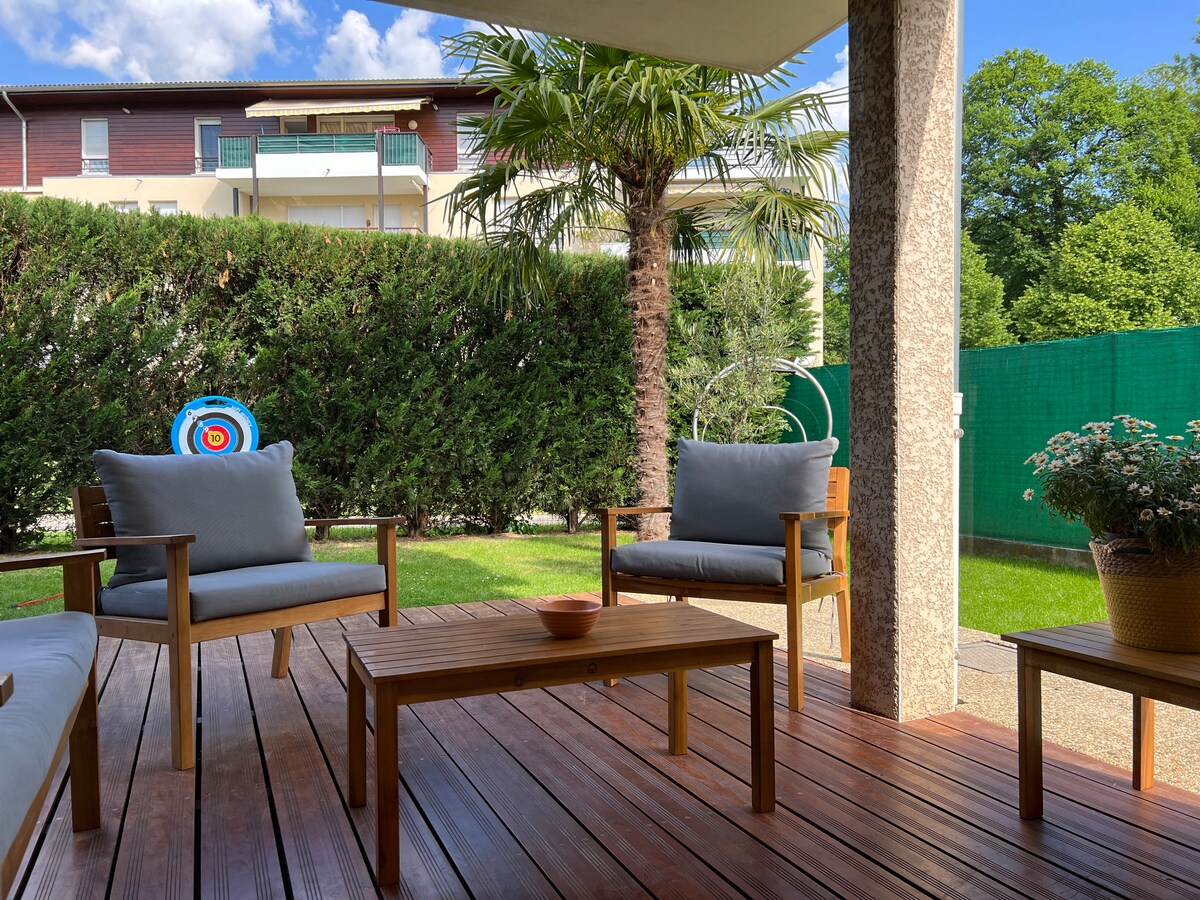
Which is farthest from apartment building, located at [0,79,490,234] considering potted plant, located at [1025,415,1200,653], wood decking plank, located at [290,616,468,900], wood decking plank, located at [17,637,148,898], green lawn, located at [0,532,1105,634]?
potted plant, located at [1025,415,1200,653]

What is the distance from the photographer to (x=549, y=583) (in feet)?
17.7

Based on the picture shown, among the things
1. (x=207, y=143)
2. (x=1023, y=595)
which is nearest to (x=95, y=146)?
(x=207, y=143)

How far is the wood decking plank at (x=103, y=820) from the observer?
175cm

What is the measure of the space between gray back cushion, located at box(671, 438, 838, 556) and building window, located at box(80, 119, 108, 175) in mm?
17025

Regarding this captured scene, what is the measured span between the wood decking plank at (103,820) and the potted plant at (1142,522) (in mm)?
2152

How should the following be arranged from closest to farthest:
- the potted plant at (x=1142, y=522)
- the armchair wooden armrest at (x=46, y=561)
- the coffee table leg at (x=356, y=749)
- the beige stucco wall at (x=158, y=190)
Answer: the potted plant at (x=1142, y=522), the armchair wooden armrest at (x=46, y=561), the coffee table leg at (x=356, y=749), the beige stucco wall at (x=158, y=190)

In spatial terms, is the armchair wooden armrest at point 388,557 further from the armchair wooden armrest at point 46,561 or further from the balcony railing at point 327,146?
the balcony railing at point 327,146

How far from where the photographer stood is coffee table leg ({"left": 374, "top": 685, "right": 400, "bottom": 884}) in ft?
5.70

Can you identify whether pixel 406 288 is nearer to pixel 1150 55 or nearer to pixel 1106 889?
pixel 1106 889

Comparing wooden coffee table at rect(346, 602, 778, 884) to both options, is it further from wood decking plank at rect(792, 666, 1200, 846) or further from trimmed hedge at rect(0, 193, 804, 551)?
trimmed hedge at rect(0, 193, 804, 551)

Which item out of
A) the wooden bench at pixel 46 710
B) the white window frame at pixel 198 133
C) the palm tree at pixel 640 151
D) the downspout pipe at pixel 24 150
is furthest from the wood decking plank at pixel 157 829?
the downspout pipe at pixel 24 150

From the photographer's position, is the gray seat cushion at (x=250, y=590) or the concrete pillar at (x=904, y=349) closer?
the gray seat cushion at (x=250, y=590)

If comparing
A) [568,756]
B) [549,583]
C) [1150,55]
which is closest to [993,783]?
[568,756]

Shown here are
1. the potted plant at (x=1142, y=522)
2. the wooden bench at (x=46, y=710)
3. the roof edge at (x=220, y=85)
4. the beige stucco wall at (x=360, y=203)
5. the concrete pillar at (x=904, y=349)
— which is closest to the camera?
the wooden bench at (x=46, y=710)
